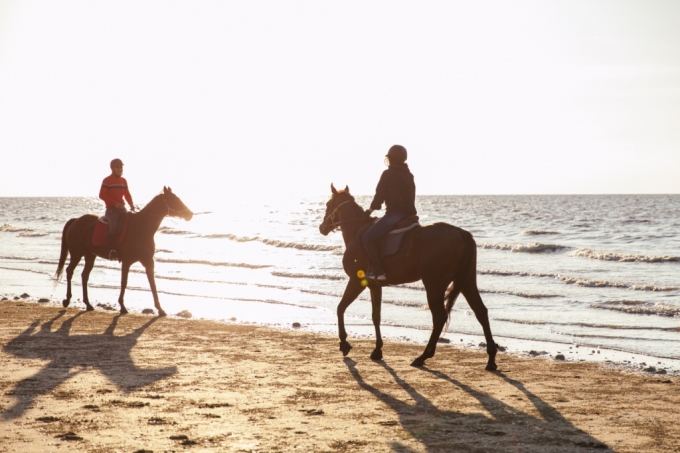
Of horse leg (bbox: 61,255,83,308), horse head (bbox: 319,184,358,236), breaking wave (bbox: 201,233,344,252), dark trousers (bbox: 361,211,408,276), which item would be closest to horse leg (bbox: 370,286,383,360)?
dark trousers (bbox: 361,211,408,276)

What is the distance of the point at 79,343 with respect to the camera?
38.1ft

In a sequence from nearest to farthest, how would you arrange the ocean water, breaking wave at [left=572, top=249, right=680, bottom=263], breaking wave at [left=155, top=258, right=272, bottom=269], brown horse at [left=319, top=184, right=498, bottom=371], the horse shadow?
the horse shadow, brown horse at [left=319, top=184, right=498, bottom=371], the ocean water, breaking wave at [left=155, top=258, right=272, bottom=269], breaking wave at [left=572, top=249, right=680, bottom=263]

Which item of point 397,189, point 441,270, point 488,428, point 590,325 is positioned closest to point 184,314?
point 397,189

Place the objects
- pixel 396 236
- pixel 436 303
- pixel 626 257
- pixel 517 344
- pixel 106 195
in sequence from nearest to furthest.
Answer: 1. pixel 436 303
2. pixel 396 236
3. pixel 517 344
4. pixel 106 195
5. pixel 626 257

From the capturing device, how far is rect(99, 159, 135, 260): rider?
15.2 metres

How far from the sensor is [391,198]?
10242mm

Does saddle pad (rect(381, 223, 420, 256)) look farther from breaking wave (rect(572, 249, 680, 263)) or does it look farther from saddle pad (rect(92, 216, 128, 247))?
breaking wave (rect(572, 249, 680, 263))

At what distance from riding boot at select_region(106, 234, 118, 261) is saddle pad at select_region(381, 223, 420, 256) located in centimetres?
751

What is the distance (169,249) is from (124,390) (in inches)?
1221

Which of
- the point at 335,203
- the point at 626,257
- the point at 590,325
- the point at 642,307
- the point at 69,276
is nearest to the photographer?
the point at 335,203

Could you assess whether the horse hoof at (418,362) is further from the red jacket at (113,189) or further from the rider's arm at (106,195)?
the rider's arm at (106,195)

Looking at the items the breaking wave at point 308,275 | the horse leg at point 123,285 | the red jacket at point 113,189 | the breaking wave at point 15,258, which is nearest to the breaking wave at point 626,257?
the breaking wave at point 308,275

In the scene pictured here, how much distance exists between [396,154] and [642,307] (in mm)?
9475

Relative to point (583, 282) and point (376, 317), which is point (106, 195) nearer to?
point (376, 317)
